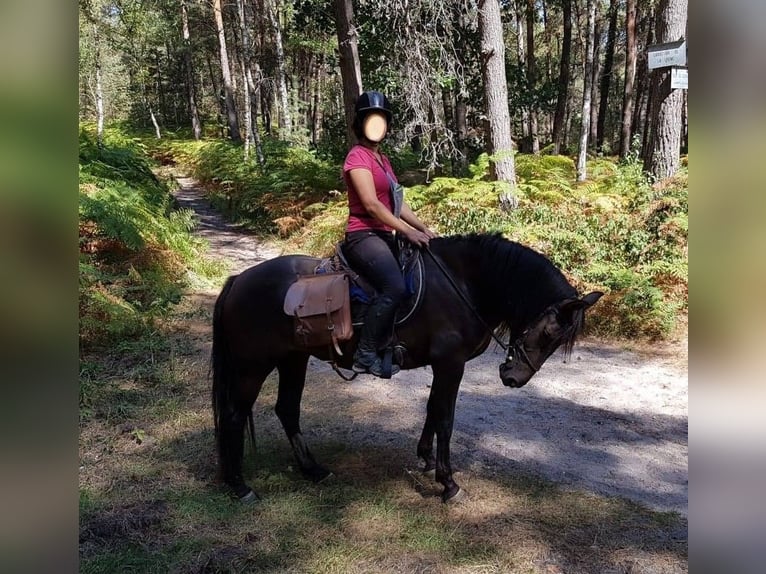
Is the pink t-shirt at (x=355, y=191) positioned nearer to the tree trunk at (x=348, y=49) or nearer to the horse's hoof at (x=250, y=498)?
the horse's hoof at (x=250, y=498)

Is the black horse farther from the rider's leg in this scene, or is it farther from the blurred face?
the blurred face

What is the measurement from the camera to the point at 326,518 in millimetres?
3736

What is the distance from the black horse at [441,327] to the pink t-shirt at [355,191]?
514 millimetres

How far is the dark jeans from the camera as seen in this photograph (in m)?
3.73

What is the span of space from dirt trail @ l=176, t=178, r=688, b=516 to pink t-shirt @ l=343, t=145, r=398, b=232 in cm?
215

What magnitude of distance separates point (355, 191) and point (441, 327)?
1167 millimetres

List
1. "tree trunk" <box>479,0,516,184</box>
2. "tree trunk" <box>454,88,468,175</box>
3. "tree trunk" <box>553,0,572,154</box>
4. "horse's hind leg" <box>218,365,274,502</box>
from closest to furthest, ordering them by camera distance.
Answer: "horse's hind leg" <box>218,365,274,502</box>, "tree trunk" <box>479,0,516,184</box>, "tree trunk" <box>454,88,468,175</box>, "tree trunk" <box>553,0,572,154</box>

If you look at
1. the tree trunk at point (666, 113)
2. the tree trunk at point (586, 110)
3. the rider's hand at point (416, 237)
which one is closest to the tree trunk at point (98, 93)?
the tree trunk at point (586, 110)

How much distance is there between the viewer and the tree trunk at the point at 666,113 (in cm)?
901

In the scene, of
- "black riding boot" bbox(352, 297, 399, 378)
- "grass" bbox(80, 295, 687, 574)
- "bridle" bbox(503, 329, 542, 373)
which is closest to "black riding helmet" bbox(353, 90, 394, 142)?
"black riding boot" bbox(352, 297, 399, 378)
